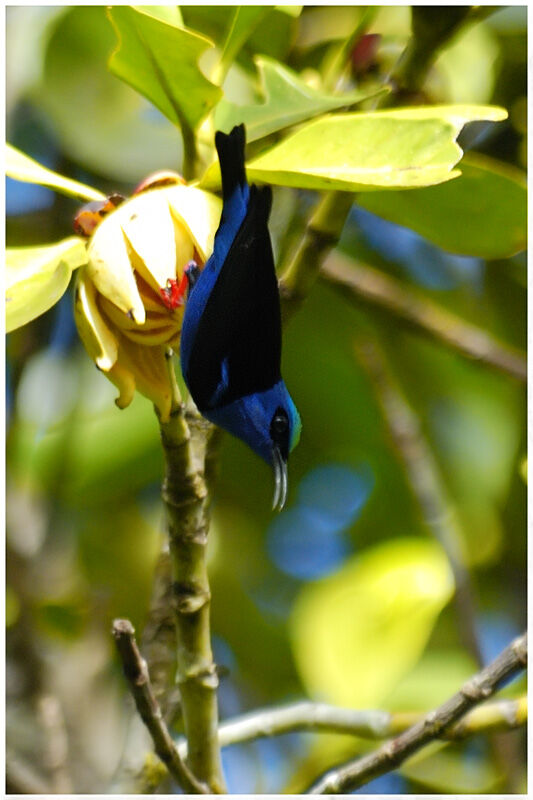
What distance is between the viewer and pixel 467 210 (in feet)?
3.24

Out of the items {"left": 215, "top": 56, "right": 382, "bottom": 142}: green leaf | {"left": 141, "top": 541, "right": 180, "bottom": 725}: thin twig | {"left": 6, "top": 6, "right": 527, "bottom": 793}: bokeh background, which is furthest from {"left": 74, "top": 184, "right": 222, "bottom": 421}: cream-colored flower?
{"left": 6, "top": 6, "right": 527, "bottom": 793}: bokeh background

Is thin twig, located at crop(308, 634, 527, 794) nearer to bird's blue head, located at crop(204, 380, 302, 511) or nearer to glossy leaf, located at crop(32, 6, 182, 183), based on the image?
bird's blue head, located at crop(204, 380, 302, 511)

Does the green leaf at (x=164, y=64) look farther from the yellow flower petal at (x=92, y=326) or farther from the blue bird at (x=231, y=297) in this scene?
the yellow flower petal at (x=92, y=326)

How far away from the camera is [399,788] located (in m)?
1.39

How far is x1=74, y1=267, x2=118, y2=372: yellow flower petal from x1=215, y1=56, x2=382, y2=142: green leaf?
0.23 m

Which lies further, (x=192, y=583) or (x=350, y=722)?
(x=350, y=722)

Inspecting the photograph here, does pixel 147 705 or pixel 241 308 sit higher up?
pixel 241 308

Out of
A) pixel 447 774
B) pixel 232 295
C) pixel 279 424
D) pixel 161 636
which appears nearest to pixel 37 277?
pixel 232 295

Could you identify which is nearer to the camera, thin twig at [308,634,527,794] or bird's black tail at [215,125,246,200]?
bird's black tail at [215,125,246,200]

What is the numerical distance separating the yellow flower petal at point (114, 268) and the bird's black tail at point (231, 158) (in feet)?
0.32

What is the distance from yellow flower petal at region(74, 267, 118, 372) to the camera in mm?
756

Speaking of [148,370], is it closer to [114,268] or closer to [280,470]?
[114,268]

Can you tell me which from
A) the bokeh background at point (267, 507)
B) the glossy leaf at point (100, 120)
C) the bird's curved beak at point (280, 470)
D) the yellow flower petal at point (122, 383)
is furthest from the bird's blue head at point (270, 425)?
the glossy leaf at point (100, 120)

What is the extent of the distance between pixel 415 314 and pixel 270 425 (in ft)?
2.25
